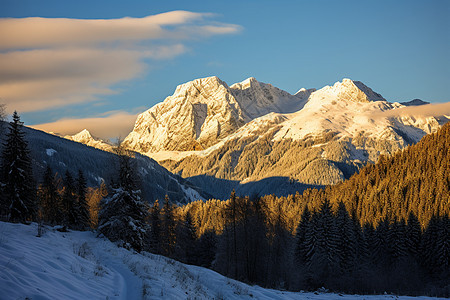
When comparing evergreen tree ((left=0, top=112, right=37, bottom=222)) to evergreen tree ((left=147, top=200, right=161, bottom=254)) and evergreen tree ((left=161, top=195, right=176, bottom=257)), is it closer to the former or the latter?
evergreen tree ((left=147, top=200, right=161, bottom=254))

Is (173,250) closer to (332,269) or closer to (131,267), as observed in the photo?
(332,269)

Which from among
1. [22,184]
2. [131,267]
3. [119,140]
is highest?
[119,140]

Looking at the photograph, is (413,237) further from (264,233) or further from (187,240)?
(187,240)

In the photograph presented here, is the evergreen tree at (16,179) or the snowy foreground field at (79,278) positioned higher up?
the evergreen tree at (16,179)

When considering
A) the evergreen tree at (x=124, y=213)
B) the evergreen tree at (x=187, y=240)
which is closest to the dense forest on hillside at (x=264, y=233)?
the evergreen tree at (x=124, y=213)

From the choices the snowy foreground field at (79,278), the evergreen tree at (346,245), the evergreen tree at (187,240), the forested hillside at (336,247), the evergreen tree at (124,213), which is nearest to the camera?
the snowy foreground field at (79,278)

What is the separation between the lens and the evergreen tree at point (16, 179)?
111ft

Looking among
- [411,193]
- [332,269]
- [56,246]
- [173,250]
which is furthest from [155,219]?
[411,193]

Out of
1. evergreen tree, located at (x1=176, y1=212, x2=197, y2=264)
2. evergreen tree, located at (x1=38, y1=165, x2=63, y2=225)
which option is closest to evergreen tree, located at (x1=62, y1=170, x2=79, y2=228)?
evergreen tree, located at (x1=38, y1=165, x2=63, y2=225)

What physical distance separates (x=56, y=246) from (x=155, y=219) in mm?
45077

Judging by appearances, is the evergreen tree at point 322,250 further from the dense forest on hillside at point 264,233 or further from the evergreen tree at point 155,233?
the evergreen tree at point 155,233

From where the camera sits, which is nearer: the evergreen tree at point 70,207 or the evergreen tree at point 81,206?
the evergreen tree at point 70,207

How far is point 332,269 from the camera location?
1948 inches

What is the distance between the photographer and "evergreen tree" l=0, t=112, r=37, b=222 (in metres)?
33.8
